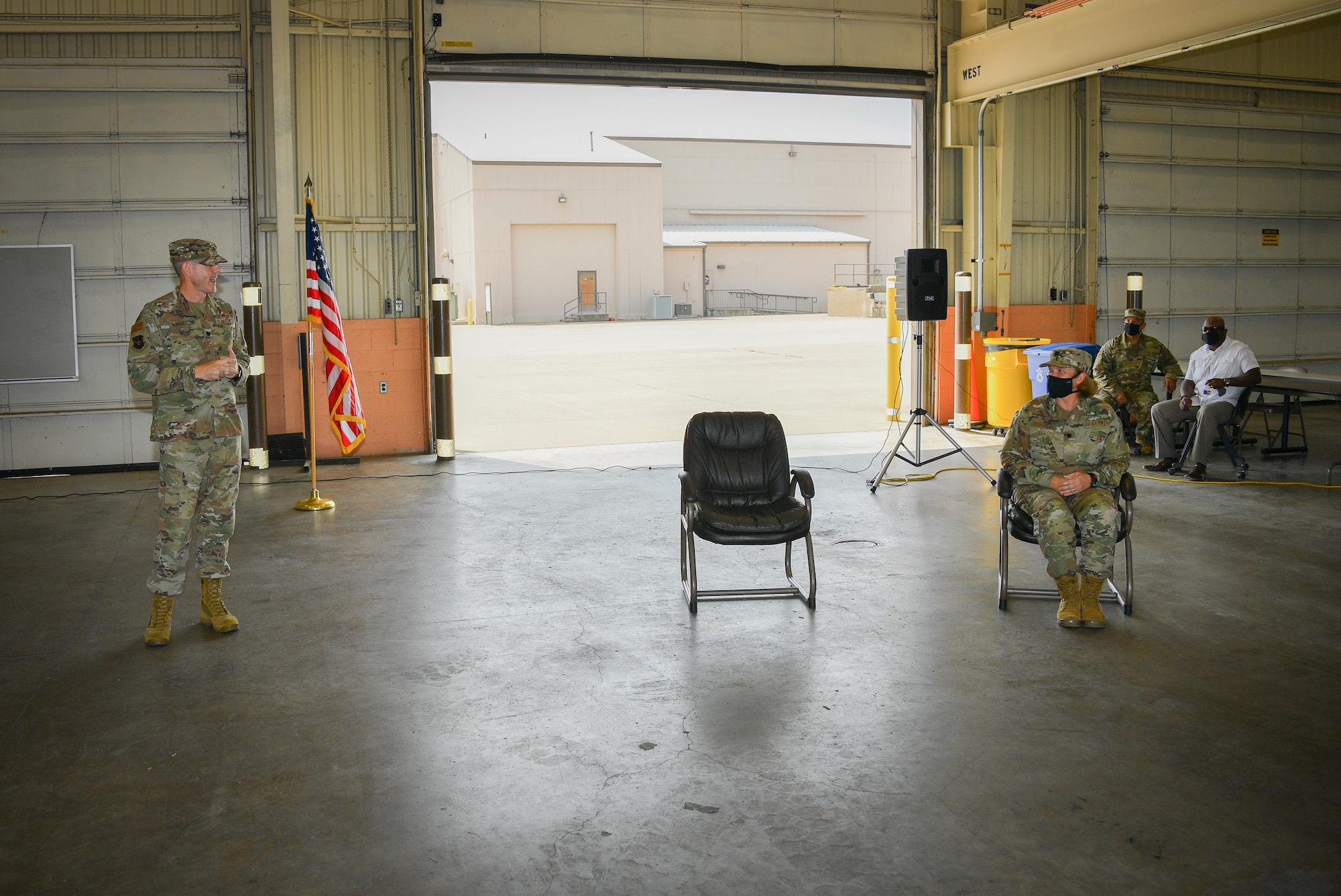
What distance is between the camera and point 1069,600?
5.33 metres

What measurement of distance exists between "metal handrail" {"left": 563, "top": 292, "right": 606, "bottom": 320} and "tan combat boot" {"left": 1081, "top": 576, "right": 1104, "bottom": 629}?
35.1 metres

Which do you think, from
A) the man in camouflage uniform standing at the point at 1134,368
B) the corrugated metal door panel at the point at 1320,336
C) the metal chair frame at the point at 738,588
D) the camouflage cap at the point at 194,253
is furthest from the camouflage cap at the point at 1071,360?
the corrugated metal door panel at the point at 1320,336

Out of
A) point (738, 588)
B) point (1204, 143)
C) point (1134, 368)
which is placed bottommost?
point (738, 588)

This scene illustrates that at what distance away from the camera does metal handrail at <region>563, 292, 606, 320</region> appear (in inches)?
1575

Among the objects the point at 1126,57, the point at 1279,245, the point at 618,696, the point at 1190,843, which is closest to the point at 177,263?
the point at 618,696

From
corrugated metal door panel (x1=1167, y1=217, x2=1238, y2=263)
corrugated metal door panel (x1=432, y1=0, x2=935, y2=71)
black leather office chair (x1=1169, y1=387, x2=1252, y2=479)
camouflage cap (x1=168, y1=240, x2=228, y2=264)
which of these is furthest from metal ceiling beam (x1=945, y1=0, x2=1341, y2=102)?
camouflage cap (x1=168, y1=240, x2=228, y2=264)

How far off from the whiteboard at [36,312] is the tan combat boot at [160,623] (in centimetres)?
567

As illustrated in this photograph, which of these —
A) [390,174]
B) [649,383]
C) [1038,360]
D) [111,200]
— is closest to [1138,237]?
[1038,360]

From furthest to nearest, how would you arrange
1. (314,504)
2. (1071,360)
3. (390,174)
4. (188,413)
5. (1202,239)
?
(1202,239), (390,174), (314,504), (1071,360), (188,413)

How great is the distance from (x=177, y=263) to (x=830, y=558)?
12.5 feet

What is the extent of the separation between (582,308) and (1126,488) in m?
36.3

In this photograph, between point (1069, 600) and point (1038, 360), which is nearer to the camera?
point (1069, 600)

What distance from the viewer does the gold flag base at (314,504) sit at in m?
8.23

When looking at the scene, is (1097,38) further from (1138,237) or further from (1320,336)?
(1320,336)
